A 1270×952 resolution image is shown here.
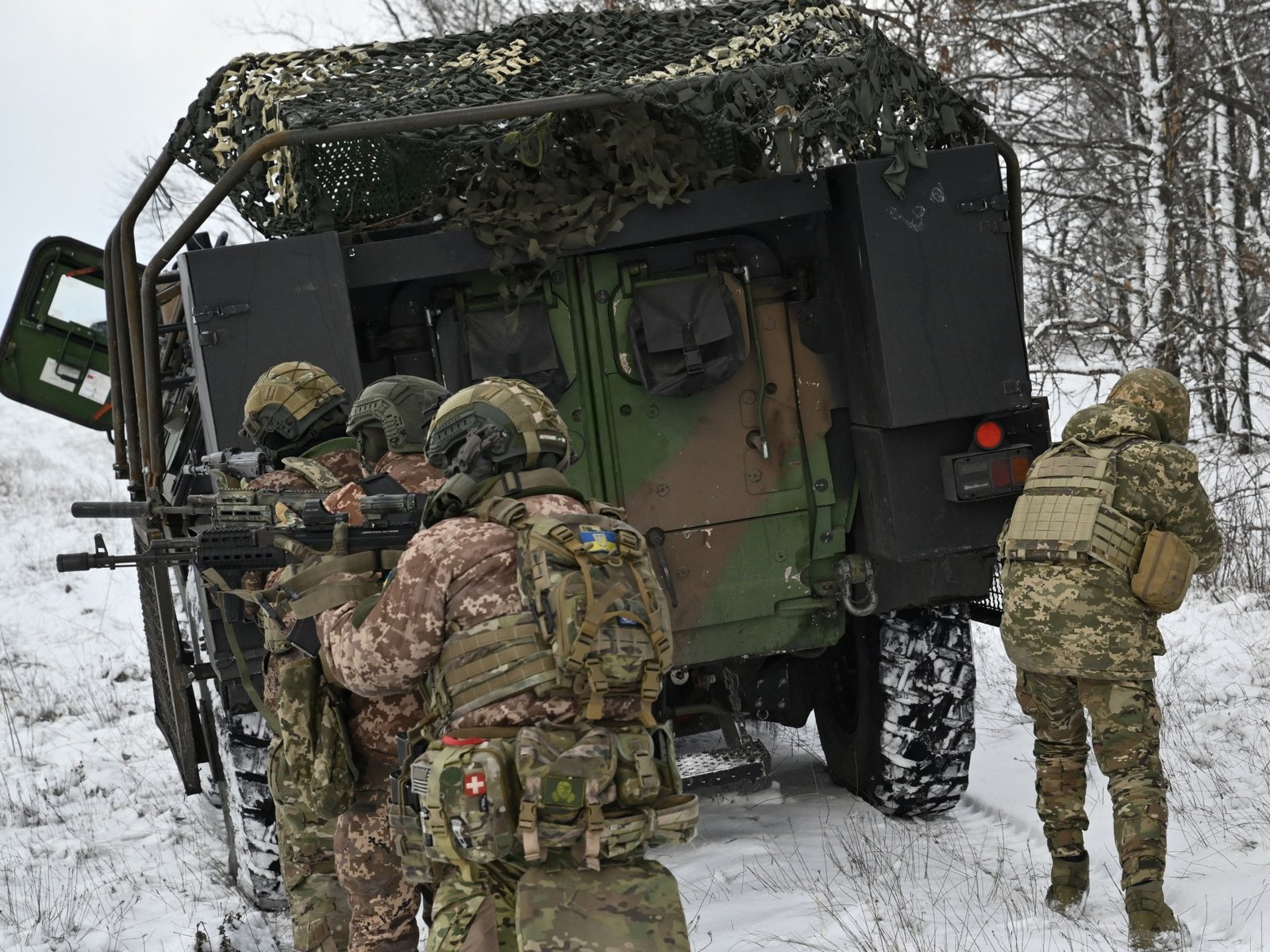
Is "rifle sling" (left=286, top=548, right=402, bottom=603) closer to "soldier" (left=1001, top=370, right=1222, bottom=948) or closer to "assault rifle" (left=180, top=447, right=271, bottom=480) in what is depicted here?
"assault rifle" (left=180, top=447, right=271, bottom=480)

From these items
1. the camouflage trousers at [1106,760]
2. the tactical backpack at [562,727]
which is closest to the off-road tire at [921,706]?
the camouflage trousers at [1106,760]

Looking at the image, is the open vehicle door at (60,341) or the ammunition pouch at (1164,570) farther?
the open vehicle door at (60,341)

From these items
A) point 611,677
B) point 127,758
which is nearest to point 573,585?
point 611,677

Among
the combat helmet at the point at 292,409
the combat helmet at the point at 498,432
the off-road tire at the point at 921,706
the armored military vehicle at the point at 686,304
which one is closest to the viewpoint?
the combat helmet at the point at 498,432

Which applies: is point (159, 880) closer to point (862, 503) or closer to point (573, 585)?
point (862, 503)

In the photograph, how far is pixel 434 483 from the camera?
406 centimetres

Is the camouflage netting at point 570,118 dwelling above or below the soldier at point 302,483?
above

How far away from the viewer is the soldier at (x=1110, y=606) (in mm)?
4090

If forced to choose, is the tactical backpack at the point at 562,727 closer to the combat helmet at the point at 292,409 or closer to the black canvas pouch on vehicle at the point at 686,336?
the combat helmet at the point at 292,409

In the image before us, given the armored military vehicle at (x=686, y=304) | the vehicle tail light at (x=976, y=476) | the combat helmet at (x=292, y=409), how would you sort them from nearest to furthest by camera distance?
1. the combat helmet at (x=292, y=409)
2. the armored military vehicle at (x=686, y=304)
3. the vehicle tail light at (x=976, y=476)

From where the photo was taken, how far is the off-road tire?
5.41 meters

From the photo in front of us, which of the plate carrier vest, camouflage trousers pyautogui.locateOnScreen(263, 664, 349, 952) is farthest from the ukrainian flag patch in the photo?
the plate carrier vest

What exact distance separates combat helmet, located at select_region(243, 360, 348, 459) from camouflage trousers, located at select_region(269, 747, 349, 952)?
1.10 m

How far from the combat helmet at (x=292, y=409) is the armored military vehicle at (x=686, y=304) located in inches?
7.8
